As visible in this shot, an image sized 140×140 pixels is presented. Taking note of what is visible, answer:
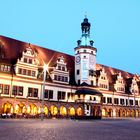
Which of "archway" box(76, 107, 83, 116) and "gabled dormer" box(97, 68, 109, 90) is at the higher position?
"gabled dormer" box(97, 68, 109, 90)

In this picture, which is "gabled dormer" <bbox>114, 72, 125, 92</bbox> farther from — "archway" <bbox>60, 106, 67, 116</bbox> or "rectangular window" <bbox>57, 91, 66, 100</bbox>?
"archway" <bbox>60, 106, 67, 116</bbox>

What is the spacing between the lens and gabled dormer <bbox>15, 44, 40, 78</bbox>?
161 ft

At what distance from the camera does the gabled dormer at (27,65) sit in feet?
161

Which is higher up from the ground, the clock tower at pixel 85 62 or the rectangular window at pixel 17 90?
the clock tower at pixel 85 62

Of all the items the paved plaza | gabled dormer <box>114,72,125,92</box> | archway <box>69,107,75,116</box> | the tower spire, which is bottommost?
the paved plaza

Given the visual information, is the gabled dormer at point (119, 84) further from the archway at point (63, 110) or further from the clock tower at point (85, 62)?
the archway at point (63, 110)

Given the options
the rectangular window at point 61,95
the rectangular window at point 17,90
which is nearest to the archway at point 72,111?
the rectangular window at point 61,95

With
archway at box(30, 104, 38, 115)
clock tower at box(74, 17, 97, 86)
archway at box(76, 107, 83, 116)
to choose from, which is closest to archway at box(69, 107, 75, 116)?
archway at box(76, 107, 83, 116)

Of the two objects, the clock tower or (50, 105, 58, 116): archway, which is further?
the clock tower

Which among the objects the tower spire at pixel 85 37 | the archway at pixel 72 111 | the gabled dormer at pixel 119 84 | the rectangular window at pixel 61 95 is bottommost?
the archway at pixel 72 111

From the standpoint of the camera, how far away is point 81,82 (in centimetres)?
6128

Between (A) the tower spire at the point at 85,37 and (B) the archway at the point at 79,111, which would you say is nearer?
(B) the archway at the point at 79,111

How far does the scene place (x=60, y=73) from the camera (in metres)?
57.2

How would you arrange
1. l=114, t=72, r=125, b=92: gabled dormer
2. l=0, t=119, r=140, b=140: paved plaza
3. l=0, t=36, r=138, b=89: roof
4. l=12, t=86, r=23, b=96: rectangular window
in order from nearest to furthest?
l=0, t=119, r=140, b=140: paved plaza < l=12, t=86, r=23, b=96: rectangular window < l=0, t=36, r=138, b=89: roof < l=114, t=72, r=125, b=92: gabled dormer
